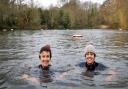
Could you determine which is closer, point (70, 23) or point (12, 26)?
point (12, 26)

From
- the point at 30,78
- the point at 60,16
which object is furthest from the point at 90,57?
the point at 60,16

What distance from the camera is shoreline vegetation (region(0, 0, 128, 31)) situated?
71562mm

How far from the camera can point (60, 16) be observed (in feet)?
298

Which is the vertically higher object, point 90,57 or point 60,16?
point 60,16

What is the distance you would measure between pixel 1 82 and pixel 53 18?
77871 millimetres

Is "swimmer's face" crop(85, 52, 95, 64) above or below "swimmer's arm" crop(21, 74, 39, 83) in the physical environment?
above

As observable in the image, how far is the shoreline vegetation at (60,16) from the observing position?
7156cm

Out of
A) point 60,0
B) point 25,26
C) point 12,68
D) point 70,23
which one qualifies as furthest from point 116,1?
point 12,68

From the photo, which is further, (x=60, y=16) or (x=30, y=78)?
(x=60, y=16)

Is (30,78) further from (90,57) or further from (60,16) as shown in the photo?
(60,16)

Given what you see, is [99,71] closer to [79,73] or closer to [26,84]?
[79,73]

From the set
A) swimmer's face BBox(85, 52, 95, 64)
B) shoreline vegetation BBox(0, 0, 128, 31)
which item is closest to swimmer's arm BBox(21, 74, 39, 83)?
swimmer's face BBox(85, 52, 95, 64)

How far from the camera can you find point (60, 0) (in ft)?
362

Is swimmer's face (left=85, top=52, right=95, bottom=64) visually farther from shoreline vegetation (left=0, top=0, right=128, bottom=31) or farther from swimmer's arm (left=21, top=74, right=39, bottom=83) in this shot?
shoreline vegetation (left=0, top=0, right=128, bottom=31)
